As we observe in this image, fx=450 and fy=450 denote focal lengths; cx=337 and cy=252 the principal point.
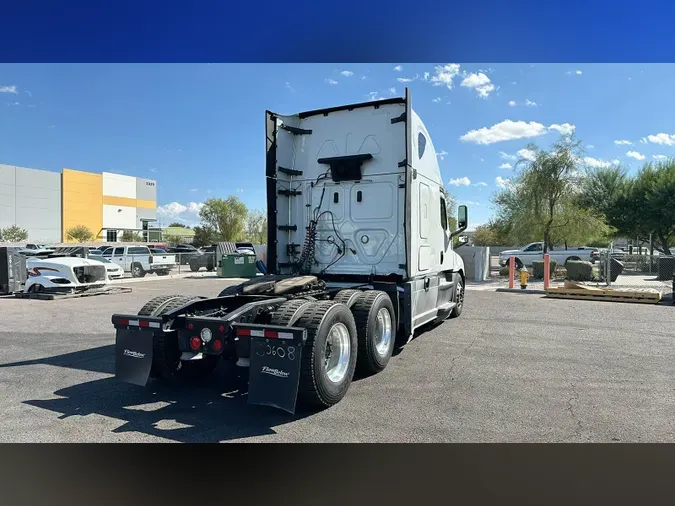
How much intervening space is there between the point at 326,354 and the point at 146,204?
77534 millimetres

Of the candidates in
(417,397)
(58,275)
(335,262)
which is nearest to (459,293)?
(335,262)

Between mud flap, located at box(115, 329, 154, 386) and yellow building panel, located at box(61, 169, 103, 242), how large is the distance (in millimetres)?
66376

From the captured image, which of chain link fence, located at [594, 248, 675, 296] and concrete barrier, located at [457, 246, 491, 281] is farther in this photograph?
concrete barrier, located at [457, 246, 491, 281]

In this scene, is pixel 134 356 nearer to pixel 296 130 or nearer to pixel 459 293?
pixel 296 130

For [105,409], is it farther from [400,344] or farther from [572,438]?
[572,438]

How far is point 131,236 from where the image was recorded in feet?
215

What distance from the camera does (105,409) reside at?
4980 mm

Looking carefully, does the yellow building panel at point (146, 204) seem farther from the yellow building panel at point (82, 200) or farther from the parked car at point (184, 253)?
the parked car at point (184, 253)

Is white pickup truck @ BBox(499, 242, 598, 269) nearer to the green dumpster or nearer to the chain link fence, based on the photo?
the chain link fence

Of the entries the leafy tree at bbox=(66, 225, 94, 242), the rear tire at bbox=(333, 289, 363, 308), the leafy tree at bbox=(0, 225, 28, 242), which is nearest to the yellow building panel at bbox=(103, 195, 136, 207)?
the leafy tree at bbox=(66, 225, 94, 242)

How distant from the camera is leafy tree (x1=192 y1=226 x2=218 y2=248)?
55247 millimetres

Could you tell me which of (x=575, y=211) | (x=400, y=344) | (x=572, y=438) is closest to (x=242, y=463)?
(x=572, y=438)

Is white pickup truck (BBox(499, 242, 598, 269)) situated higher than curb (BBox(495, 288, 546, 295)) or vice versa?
white pickup truck (BBox(499, 242, 598, 269))

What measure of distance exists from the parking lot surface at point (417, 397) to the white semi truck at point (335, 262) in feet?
1.29
